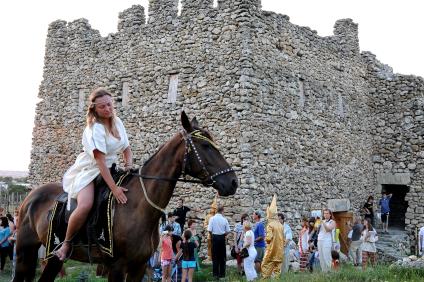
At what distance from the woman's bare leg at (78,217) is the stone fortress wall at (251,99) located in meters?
8.00

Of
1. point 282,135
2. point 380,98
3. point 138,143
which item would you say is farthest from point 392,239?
point 138,143

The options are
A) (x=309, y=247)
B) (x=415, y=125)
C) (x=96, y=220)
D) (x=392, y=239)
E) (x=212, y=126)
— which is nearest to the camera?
(x=96, y=220)

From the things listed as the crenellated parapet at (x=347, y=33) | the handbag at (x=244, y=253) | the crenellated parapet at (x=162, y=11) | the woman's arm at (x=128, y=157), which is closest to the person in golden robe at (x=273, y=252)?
the handbag at (x=244, y=253)

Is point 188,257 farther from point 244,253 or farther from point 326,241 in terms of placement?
point 326,241

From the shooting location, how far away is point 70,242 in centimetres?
595

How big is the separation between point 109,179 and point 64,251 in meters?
1.01

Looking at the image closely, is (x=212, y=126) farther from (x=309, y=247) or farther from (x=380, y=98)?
(x=380, y=98)

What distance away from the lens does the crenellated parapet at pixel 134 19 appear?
16875mm

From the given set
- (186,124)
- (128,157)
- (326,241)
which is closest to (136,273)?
(128,157)

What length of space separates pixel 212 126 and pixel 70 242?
28.8ft

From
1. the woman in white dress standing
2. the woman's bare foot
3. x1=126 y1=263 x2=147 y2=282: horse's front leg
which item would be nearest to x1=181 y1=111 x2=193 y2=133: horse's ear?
the woman in white dress standing

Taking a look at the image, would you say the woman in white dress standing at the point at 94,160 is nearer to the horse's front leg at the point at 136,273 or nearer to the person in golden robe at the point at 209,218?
the horse's front leg at the point at 136,273

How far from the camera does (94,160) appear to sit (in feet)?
20.1

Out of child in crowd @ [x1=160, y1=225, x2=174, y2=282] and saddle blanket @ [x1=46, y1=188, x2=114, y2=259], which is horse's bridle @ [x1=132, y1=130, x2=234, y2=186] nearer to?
saddle blanket @ [x1=46, y1=188, x2=114, y2=259]
